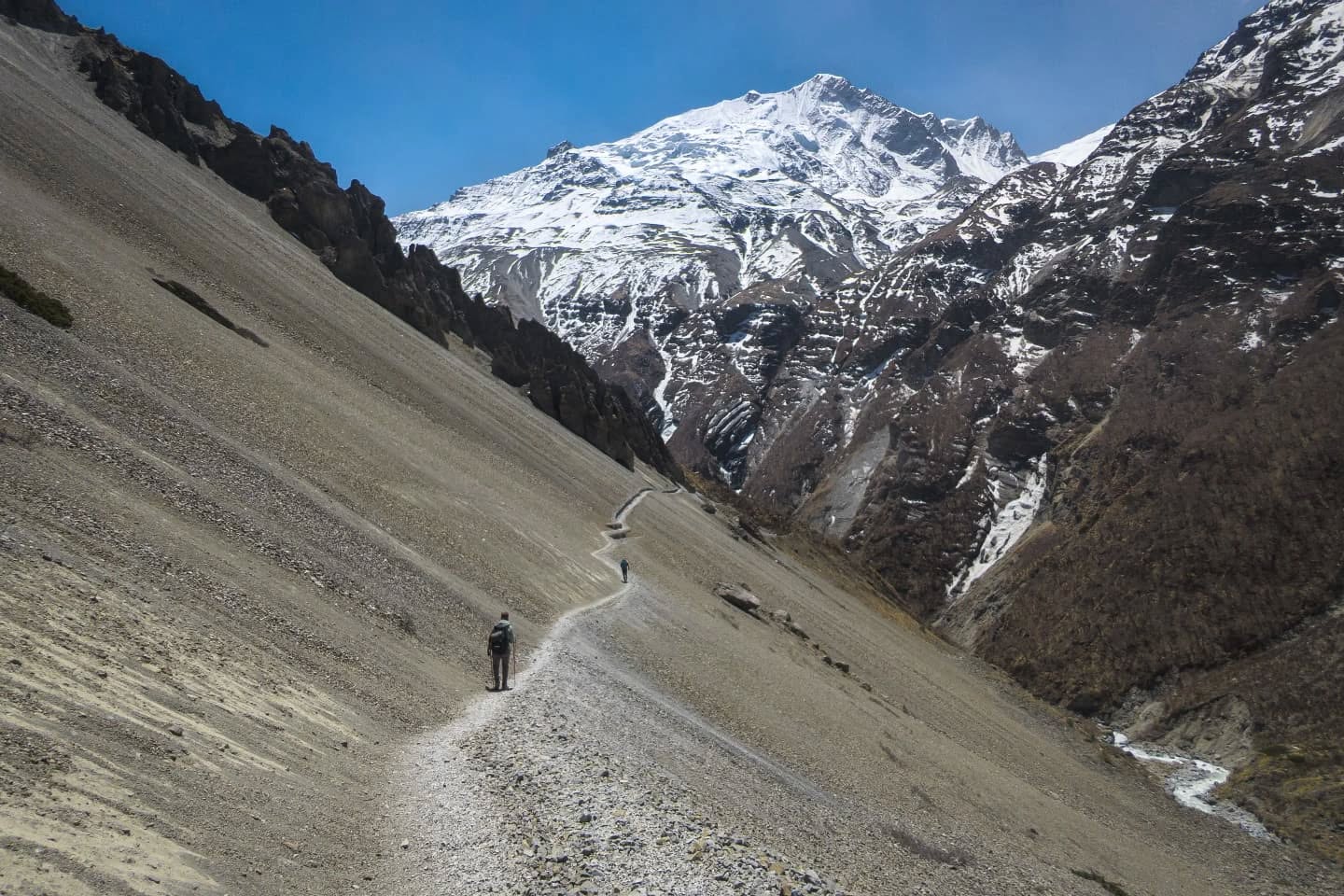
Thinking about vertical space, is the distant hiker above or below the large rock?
below

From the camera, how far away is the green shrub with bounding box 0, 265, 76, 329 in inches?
969

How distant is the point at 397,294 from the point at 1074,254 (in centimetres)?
16599

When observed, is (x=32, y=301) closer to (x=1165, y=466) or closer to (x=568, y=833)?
(x=568, y=833)

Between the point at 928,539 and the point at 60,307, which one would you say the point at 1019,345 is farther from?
the point at 60,307

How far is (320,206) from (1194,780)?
91766mm

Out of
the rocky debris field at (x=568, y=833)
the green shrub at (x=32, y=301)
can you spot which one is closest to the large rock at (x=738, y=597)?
the rocky debris field at (x=568, y=833)

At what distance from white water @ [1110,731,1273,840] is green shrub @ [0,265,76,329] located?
62320 mm

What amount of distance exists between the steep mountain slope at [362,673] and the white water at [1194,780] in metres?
3.39

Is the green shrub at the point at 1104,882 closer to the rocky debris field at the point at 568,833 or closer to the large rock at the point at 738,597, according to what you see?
the rocky debris field at the point at 568,833


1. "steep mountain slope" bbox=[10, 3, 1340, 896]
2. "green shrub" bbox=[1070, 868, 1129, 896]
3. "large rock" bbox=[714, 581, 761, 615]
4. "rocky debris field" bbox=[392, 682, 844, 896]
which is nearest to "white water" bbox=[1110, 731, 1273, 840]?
"steep mountain slope" bbox=[10, 3, 1340, 896]

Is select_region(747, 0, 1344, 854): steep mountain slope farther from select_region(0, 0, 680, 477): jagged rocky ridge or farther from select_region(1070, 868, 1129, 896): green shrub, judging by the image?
select_region(0, 0, 680, 477): jagged rocky ridge

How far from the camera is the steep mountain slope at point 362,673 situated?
10312 millimetres

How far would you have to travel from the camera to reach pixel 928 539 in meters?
138

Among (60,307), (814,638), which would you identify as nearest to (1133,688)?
(814,638)
